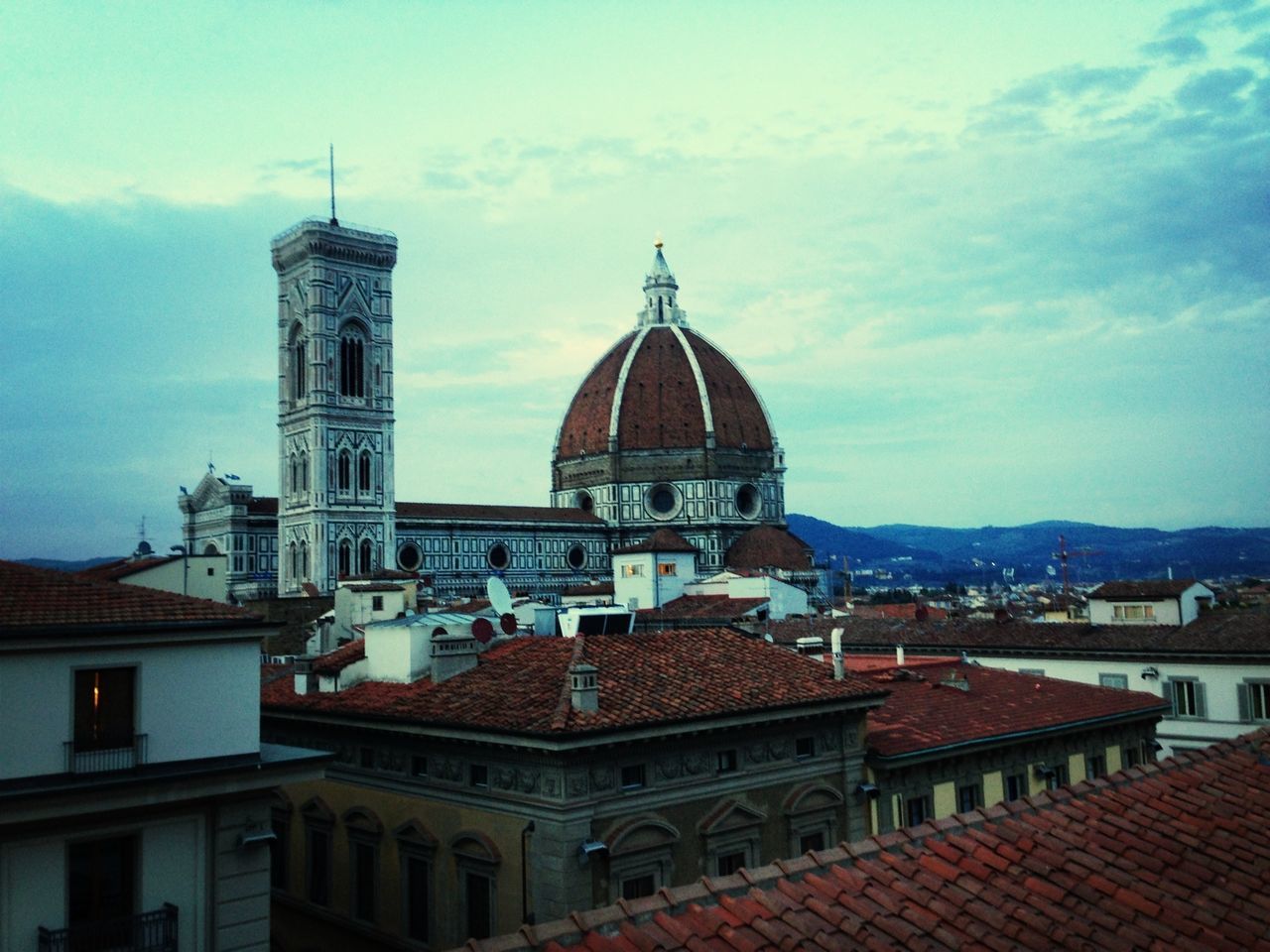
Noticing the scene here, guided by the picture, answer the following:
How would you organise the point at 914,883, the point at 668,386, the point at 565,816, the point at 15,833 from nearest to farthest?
the point at 914,883 → the point at 15,833 → the point at 565,816 → the point at 668,386

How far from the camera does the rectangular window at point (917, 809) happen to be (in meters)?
23.4

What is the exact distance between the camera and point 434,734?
1931 centimetres

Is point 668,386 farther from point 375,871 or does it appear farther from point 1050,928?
point 1050,928

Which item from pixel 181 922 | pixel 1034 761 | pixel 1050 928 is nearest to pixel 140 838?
pixel 181 922

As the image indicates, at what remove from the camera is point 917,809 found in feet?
77.9

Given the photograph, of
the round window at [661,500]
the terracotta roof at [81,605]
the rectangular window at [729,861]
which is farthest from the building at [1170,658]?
the round window at [661,500]

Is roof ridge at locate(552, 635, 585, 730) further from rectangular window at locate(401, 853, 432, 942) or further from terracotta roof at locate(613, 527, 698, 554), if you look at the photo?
terracotta roof at locate(613, 527, 698, 554)

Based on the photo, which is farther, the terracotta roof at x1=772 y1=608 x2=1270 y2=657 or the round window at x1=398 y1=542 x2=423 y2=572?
the round window at x1=398 y1=542 x2=423 y2=572

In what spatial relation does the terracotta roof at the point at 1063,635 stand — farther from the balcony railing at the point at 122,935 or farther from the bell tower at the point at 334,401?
the bell tower at the point at 334,401

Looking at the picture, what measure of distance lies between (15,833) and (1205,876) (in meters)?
11.9

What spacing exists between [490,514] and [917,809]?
101 m

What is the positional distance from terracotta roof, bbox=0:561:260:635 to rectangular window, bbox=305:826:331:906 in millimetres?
9230

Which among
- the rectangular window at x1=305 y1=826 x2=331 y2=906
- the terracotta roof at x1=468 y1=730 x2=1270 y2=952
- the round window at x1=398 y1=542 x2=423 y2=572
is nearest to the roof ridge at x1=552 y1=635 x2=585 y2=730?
the rectangular window at x1=305 y1=826 x2=331 y2=906

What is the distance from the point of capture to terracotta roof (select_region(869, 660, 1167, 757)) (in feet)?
79.9
